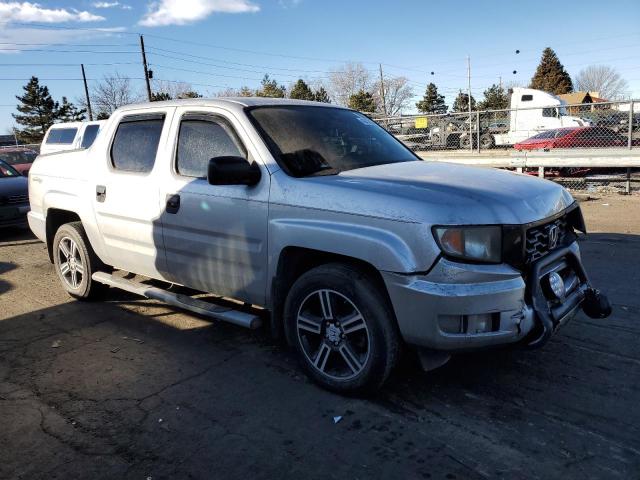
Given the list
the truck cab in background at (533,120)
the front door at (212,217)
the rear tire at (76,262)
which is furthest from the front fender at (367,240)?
the truck cab in background at (533,120)

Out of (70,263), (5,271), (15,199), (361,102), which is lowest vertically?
(5,271)

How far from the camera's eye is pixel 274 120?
3926mm

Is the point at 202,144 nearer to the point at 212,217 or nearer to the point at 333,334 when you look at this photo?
the point at 212,217

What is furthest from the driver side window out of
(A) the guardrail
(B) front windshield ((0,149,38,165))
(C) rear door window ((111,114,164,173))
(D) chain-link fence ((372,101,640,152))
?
(B) front windshield ((0,149,38,165))

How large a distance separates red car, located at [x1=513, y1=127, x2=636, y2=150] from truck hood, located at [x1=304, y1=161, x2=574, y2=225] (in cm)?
1199

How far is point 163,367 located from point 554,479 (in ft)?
8.75

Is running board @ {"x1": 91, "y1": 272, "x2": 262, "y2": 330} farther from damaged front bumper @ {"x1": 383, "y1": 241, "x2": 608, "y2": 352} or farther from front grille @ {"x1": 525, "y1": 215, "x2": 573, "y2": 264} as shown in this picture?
front grille @ {"x1": 525, "y1": 215, "x2": 573, "y2": 264}

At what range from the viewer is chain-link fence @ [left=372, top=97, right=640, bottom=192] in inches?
511

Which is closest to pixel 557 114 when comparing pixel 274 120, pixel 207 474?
pixel 274 120

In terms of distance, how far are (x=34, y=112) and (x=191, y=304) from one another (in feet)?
239

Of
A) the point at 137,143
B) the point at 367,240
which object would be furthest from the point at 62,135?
the point at 367,240

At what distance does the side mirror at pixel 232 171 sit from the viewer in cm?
339

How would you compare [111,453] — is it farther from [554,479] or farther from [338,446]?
[554,479]

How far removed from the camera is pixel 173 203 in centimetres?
409
